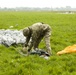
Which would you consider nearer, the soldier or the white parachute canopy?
the soldier

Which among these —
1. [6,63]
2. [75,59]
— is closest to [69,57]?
[75,59]

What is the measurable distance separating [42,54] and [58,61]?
929 mm

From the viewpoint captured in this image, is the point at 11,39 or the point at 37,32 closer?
the point at 37,32

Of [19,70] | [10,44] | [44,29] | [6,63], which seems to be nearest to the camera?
[19,70]

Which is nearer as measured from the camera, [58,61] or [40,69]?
[40,69]

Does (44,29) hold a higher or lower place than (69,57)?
higher

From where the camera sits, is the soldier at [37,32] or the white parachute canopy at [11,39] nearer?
the soldier at [37,32]

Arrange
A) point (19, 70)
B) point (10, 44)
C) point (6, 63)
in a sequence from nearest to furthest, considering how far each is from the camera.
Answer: point (19, 70), point (6, 63), point (10, 44)

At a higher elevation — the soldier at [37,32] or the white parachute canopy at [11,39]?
the soldier at [37,32]

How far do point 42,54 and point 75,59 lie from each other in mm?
1457

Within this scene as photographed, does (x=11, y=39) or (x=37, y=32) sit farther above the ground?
(x=37, y=32)

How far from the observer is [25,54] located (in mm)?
11445

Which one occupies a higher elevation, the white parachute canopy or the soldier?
the soldier

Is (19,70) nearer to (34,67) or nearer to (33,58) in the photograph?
(34,67)
